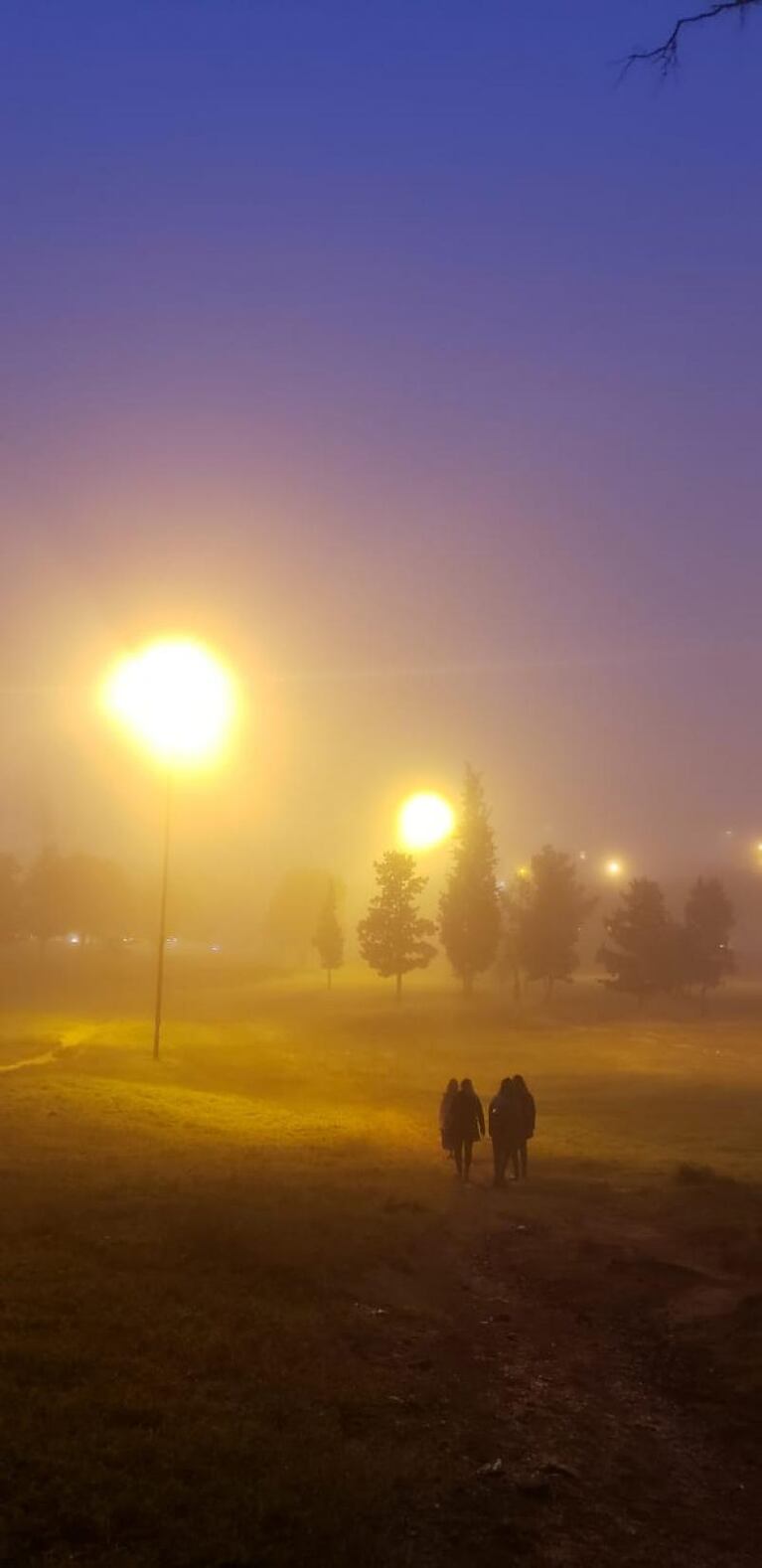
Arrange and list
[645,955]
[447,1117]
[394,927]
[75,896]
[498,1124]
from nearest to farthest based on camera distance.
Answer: [498,1124], [447,1117], [645,955], [394,927], [75,896]

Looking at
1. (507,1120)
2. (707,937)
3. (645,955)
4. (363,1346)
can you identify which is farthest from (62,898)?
(363,1346)

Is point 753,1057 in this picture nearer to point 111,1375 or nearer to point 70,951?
point 111,1375

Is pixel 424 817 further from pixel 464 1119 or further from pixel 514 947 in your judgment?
pixel 464 1119

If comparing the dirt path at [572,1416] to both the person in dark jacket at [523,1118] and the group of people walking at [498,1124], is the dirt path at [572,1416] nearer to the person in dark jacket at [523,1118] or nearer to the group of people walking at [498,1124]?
the group of people walking at [498,1124]

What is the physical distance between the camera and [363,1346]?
1045 cm

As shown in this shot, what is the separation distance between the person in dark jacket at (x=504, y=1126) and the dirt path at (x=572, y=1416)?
528 cm

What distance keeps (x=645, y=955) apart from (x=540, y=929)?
682 cm

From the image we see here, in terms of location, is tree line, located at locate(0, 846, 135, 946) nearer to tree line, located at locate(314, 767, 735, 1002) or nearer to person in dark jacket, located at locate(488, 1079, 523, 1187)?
tree line, located at locate(314, 767, 735, 1002)

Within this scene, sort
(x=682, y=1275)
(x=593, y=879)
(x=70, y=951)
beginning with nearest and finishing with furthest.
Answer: (x=682, y=1275) → (x=70, y=951) → (x=593, y=879)

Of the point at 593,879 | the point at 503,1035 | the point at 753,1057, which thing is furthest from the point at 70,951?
the point at 593,879

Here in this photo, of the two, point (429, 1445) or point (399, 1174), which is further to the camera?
point (399, 1174)

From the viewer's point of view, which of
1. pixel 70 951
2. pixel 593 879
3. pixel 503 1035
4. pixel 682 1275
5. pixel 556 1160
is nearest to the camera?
pixel 682 1275

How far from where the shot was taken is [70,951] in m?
95.8

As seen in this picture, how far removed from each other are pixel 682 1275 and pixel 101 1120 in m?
14.3
